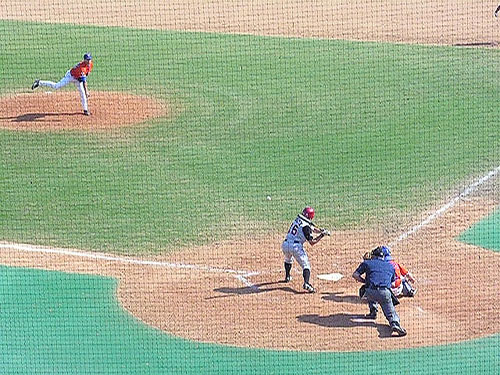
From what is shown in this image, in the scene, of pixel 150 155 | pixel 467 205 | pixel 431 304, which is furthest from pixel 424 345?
pixel 150 155

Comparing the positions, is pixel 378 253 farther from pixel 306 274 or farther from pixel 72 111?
pixel 72 111

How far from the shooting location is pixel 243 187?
21391 millimetres

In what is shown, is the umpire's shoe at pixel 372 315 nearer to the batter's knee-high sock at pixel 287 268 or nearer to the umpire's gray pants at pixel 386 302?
the umpire's gray pants at pixel 386 302

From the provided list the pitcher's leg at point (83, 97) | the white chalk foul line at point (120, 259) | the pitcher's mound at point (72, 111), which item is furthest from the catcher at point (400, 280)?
the pitcher's leg at point (83, 97)

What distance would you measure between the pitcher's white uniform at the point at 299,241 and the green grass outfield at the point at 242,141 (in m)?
2.64

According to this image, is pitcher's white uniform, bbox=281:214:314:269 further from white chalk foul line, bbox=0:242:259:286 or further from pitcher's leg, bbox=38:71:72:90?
pitcher's leg, bbox=38:71:72:90

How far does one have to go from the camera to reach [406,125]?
24781 mm

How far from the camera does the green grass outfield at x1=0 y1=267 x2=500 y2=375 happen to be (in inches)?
576

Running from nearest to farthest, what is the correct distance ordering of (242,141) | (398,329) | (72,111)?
1. (398,329)
2. (242,141)
3. (72,111)

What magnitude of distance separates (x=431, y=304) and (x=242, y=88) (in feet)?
40.0

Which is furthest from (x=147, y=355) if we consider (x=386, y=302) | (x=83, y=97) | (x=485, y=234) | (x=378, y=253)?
(x=83, y=97)

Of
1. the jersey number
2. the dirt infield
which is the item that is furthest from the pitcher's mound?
the jersey number

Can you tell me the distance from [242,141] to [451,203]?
16.5ft

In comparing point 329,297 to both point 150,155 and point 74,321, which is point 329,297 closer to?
point 74,321
